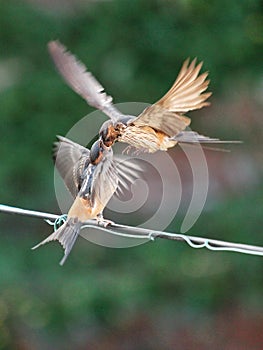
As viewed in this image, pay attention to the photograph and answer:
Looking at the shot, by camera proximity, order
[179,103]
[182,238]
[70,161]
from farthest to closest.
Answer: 1. [70,161]
2. [182,238]
3. [179,103]

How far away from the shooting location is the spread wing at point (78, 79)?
4.10 ft

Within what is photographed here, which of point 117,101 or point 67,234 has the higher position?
point 117,101

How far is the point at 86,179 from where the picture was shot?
1.20 metres

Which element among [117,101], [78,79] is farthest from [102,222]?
[117,101]

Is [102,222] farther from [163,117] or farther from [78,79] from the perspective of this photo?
[163,117]

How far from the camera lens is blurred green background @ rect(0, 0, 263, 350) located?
2.78m

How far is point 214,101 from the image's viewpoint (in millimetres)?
3033

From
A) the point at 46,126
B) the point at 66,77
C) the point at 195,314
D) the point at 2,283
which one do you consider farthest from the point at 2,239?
the point at 66,77

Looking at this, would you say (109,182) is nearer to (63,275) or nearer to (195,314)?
(63,275)

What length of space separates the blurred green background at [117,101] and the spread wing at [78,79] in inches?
56.1

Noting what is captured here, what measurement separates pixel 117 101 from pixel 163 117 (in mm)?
1855

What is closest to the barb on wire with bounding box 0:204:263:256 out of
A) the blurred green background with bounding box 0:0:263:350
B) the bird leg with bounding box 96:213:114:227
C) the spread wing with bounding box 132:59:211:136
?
the bird leg with bounding box 96:213:114:227

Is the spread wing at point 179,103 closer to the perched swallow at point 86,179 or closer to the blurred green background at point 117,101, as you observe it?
the perched swallow at point 86,179

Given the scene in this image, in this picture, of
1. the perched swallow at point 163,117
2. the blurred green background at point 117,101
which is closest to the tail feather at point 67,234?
the perched swallow at point 163,117
